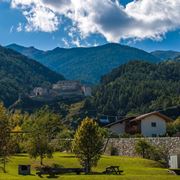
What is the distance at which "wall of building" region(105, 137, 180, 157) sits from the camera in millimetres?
61969

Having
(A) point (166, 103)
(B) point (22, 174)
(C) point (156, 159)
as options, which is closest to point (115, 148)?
(C) point (156, 159)

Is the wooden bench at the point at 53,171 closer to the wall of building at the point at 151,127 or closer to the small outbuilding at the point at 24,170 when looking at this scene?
the small outbuilding at the point at 24,170

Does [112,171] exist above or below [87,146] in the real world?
below

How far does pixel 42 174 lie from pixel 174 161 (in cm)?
1953

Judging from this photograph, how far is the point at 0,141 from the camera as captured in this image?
42.1m

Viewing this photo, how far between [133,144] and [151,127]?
111 feet

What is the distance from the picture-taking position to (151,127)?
10294cm

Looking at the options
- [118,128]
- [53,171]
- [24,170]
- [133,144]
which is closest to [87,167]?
[53,171]

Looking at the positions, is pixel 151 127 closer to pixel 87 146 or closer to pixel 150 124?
pixel 150 124

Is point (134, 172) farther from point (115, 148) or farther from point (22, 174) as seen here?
point (115, 148)

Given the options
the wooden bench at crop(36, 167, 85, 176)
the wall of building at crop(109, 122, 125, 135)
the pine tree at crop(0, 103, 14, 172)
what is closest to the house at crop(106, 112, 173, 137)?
the wall of building at crop(109, 122, 125, 135)

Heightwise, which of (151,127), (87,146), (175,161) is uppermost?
(151,127)

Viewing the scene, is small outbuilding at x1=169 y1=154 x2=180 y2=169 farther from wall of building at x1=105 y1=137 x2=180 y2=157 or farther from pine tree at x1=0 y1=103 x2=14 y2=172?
pine tree at x1=0 y1=103 x2=14 y2=172

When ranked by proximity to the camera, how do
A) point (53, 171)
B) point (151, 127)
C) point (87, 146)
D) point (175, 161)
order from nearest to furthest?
point (53, 171) < point (87, 146) < point (175, 161) < point (151, 127)
